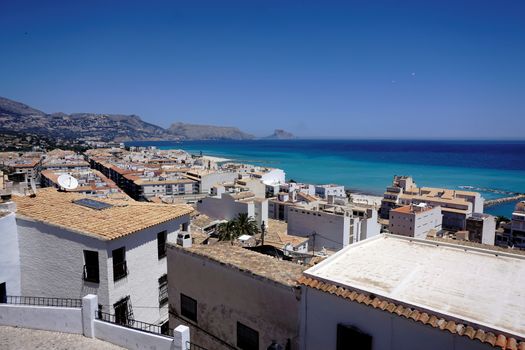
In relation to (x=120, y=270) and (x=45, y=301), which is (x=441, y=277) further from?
(x=45, y=301)

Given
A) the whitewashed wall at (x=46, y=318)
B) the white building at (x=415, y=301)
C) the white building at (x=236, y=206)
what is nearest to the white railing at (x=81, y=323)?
the whitewashed wall at (x=46, y=318)

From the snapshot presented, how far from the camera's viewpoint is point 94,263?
11414mm

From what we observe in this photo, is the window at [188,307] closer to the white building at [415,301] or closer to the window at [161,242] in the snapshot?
the window at [161,242]

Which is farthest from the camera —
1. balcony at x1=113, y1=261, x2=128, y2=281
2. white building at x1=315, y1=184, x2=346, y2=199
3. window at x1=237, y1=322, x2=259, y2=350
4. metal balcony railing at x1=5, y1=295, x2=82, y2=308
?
white building at x1=315, y1=184, x2=346, y2=199

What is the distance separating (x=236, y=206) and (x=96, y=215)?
34.0 meters

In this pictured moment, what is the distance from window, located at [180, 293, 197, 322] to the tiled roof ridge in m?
4.50

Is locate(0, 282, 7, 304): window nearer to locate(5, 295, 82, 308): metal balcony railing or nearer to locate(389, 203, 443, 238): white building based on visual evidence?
locate(5, 295, 82, 308): metal balcony railing

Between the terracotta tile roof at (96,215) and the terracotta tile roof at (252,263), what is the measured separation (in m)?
2.22

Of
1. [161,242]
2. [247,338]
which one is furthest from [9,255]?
[247,338]

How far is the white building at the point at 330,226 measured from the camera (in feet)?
122

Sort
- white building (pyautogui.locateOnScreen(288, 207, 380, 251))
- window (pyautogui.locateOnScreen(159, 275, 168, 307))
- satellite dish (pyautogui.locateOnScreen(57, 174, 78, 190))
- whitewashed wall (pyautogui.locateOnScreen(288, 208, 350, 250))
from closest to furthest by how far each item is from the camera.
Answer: window (pyautogui.locateOnScreen(159, 275, 168, 307)) < satellite dish (pyautogui.locateOnScreen(57, 174, 78, 190)) < whitewashed wall (pyautogui.locateOnScreen(288, 208, 350, 250)) < white building (pyautogui.locateOnScreen(288, 207, 380, 251))

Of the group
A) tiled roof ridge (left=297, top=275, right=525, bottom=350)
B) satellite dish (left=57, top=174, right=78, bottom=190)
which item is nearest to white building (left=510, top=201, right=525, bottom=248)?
tiled roof ridge (left=297, top=275, right=525, bottom=350)

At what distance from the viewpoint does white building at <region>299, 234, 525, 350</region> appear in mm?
5547

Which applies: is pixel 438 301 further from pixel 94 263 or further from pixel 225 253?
pixel 94 263
